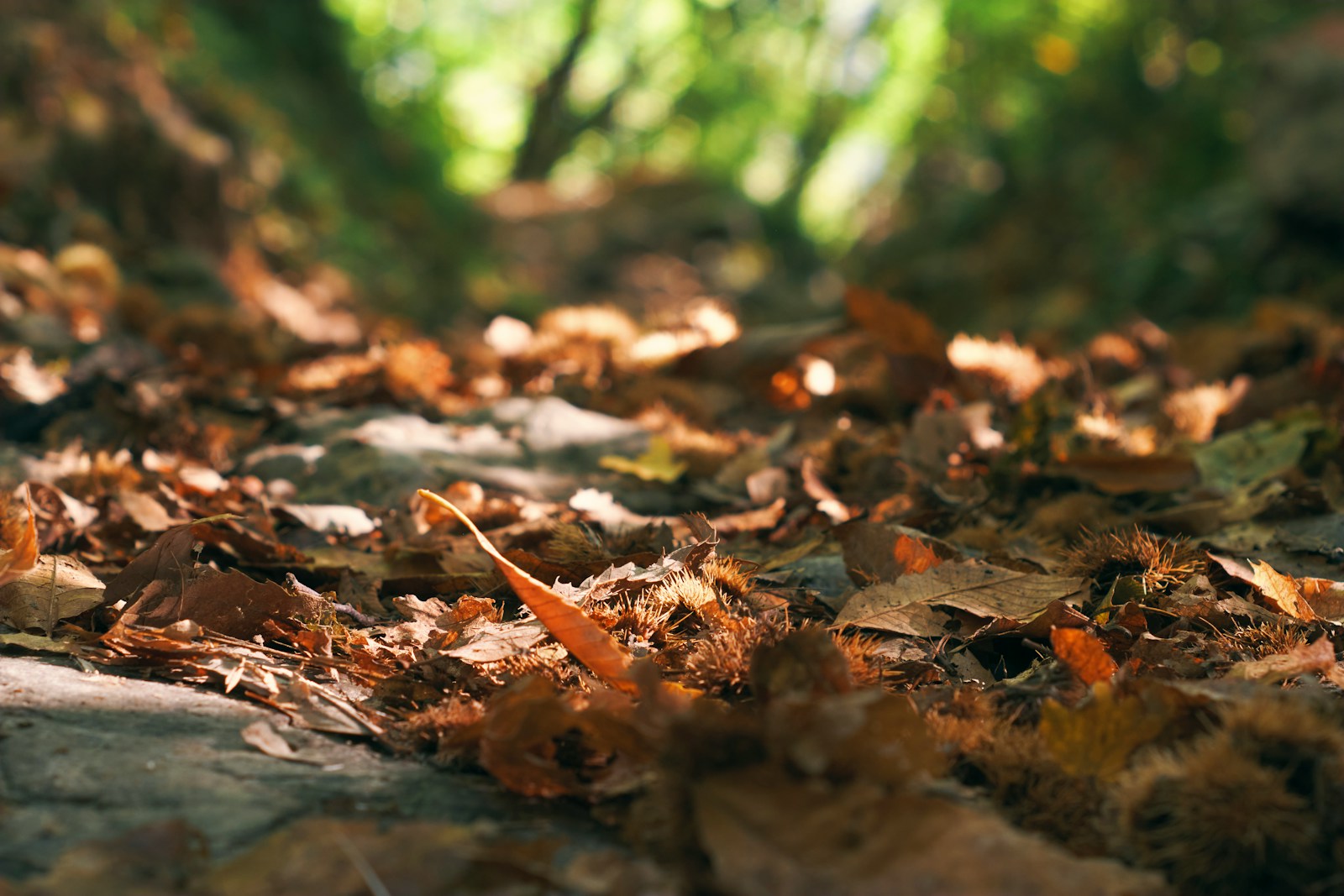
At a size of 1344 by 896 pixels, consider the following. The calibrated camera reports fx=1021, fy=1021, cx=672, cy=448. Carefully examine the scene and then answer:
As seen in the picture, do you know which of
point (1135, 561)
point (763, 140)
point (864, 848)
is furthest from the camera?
point (763, 140)

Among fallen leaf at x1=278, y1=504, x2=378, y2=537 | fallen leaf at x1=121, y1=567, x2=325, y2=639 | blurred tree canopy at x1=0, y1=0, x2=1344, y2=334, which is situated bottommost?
fallen leaf at x1=278, y1=504, x2=378, y2=537

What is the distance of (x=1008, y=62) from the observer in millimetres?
11703

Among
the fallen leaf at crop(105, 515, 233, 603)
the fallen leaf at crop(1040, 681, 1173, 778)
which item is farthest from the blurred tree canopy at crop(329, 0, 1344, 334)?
the fallen leaf at crop(105, 515, 233, 603)

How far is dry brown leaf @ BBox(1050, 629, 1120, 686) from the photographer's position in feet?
4.57

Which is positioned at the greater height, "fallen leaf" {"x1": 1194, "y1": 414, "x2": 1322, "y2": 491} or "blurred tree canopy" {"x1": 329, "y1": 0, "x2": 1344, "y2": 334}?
"blurred tree canopy" {"x1": 329, "y1": 0, "x2": 1344, "y2": 334}

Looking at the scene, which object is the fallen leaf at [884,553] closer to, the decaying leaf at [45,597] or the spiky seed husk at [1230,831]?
the spiky seed husk at [1230,831]

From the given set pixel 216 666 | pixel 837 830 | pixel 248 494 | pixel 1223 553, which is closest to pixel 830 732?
pixel 837 830

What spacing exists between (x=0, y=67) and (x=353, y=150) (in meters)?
6.43

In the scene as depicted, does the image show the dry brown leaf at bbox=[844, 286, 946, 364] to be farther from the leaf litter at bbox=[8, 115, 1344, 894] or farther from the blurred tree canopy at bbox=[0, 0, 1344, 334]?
the blurred tree canopy at bbox=[0, 0, 1344, 334]

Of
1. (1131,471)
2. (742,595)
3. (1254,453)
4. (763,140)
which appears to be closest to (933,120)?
(763,140)

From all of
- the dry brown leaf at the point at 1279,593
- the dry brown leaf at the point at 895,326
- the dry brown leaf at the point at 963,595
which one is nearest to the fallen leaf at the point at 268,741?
the dry brown leaf at the point at 963,595

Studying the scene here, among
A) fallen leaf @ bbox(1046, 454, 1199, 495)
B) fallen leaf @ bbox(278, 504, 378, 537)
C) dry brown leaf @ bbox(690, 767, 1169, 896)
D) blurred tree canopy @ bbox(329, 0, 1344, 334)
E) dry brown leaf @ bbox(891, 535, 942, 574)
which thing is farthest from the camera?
blurred tree canopy @ bbox(329, 0, 1344, 334)

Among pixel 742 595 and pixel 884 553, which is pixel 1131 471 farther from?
pixel 742 595

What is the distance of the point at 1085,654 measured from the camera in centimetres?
140
